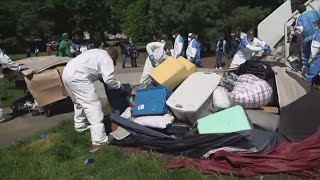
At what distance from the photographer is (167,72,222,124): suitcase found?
6.70m

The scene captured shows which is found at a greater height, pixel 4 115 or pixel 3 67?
pixel 3 67

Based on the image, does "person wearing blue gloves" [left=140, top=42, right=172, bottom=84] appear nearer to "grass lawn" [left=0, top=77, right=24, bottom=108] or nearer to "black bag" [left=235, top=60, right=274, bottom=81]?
"black bag" [left=235, top=60, right=274, bottom=81]

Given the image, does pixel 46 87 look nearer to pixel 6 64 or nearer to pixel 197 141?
pixel 6 64

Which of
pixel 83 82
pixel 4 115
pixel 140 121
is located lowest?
pixel 4 115

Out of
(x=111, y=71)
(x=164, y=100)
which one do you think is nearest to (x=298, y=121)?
(x=164, y=100)

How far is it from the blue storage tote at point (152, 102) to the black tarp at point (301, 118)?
1.80m

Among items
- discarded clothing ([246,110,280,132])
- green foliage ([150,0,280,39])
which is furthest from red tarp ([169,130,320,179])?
green foliage ([150,0,280,39])

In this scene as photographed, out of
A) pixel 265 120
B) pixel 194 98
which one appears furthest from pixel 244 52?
pixel 265 120

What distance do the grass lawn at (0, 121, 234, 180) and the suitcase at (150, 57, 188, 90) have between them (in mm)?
1497

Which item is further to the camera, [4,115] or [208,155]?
[4,115]

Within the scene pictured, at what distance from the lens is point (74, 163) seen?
21.2 ft

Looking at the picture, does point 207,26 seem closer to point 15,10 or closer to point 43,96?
point 15,10

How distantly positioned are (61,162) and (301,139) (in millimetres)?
3212

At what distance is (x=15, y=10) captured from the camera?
3944 centimetres
